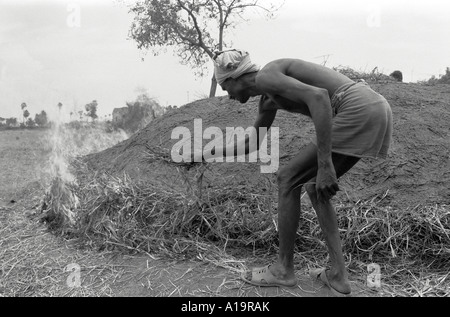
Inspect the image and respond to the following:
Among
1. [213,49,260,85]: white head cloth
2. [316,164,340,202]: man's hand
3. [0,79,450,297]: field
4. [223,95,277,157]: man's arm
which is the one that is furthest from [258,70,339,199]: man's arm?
[0,79,450,297]: field

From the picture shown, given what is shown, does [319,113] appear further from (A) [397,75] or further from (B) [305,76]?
(A) [397,75]

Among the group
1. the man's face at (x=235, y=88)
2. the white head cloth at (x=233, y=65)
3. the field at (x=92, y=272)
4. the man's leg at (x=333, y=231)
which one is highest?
the white head cloth at (x=233, y=65)

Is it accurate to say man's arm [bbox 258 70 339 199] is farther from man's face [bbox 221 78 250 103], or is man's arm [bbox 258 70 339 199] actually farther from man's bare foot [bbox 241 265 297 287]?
man's bare foot [bbox 241 265 297 287]

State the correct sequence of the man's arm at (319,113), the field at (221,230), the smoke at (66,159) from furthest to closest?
the smoke at (66,159)
the field at (221,230)
the man's arm at (319,113)

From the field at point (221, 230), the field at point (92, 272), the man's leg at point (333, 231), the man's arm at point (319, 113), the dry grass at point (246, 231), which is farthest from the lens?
the dry grass at point (246, 231)

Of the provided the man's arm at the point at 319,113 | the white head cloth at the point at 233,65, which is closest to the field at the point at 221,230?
the man's arm at the point at 319,113

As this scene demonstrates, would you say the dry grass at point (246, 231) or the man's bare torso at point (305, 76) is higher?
the man's bare torso at point (305, 76)

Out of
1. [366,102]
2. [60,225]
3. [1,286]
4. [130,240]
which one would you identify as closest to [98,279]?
[130,240]

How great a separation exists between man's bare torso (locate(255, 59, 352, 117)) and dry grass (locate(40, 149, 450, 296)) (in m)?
1.09

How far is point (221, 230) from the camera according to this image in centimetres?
361

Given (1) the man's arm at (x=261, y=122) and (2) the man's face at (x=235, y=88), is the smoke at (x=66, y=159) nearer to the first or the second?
(1) the man's arm at (x=261, y=122)

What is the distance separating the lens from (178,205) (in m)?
3.86

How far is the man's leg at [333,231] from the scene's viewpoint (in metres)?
2.67

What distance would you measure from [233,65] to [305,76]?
0.40 meters
